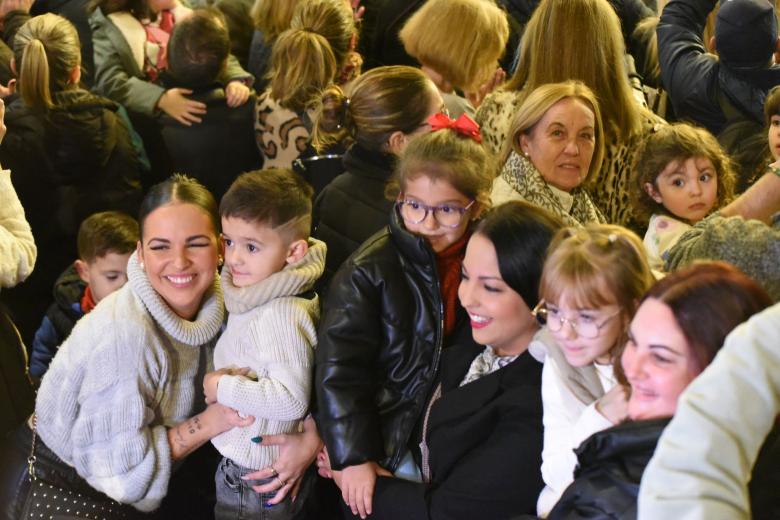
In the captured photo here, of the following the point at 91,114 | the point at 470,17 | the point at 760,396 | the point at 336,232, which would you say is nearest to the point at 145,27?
the point at 91,114

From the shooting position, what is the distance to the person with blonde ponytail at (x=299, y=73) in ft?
13.4

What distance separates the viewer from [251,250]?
288 cm

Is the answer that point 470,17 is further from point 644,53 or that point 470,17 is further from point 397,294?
point 397,294

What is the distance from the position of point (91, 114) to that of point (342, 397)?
2.16 metres

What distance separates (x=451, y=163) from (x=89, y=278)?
5.22 ft

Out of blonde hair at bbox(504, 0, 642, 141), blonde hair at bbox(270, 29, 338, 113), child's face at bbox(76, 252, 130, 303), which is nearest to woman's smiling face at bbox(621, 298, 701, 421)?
blonde hair at bbox(504, 0, 642, 141)

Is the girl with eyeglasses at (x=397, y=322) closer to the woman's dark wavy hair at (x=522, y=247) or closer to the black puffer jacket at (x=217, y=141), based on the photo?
the woman's dark wavy hair at (x=522, y=247)

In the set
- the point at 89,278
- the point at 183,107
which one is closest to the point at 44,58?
the point at 183,107

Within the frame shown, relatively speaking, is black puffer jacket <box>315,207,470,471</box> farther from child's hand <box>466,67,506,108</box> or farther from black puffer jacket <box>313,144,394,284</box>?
child's hand <box>466,67,506,108</box>

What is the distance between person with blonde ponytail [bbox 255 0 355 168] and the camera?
13.4ft

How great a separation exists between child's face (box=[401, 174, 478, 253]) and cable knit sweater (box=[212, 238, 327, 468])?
351mm

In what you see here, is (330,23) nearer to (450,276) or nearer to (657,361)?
(450,276)

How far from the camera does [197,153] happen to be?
458 cm

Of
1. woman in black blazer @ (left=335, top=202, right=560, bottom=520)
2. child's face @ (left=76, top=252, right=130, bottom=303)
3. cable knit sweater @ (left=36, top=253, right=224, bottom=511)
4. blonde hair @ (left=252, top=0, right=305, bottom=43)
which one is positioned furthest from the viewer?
blonde hair @ (left=252, top=0, right=305, bottom=43)
